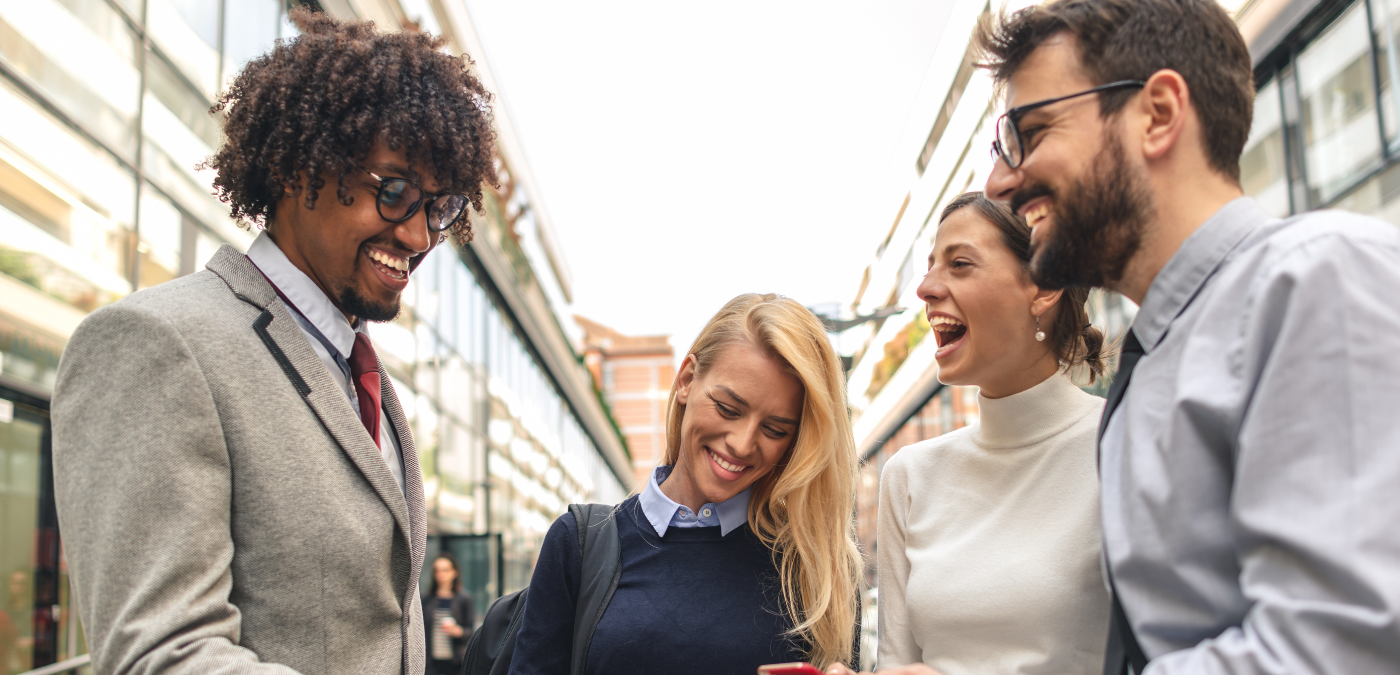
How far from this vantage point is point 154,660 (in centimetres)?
138

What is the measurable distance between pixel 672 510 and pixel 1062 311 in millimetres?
1170

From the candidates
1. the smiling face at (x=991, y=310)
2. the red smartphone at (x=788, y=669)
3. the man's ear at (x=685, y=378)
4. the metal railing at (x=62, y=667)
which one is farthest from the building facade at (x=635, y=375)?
the red smartphone at (x=788, y=669)

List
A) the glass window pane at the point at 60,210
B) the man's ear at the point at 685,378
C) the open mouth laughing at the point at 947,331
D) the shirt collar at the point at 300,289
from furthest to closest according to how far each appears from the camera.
A: the glass window pane at the point at 60,210, the man's ear at the point at 685,378, the open mouth laughing at the point at 947,331, the shirt collar at the point at 300,289

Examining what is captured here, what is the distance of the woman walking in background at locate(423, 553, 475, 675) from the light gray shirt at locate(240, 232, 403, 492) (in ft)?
21.3

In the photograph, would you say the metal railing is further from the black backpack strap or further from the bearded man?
the bearded man

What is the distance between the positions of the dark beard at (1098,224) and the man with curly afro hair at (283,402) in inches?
52.0

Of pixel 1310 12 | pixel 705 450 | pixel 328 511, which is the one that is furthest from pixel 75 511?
pixel 1310 12

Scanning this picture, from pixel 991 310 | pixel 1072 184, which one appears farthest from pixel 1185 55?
pixel 991 310

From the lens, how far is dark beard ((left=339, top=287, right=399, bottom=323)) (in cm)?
200

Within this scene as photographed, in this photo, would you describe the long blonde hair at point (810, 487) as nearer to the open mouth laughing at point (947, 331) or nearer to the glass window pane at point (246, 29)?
the open mouth laughing at point (947, 331)

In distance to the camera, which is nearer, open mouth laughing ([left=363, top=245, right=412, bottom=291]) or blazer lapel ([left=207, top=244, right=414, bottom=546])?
blazer lapel ([left=207, top=244, right=414, bottom=546])

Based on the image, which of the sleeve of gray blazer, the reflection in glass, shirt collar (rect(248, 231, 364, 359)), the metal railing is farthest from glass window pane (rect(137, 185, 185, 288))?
the sleeve of gray blazer

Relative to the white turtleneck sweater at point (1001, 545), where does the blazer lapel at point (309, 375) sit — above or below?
above

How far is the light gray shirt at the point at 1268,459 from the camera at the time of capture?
107cm
